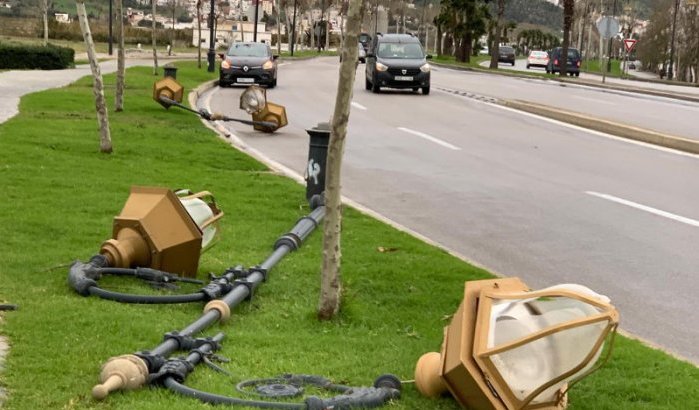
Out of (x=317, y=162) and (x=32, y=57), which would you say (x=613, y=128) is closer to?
(x=317, y=162)

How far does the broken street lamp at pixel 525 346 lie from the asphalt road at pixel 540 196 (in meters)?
2.05

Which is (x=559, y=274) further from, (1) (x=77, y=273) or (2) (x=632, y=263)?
(1) (x=77, y=273)

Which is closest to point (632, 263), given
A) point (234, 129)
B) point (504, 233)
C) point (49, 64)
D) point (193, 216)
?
point (504, 233)

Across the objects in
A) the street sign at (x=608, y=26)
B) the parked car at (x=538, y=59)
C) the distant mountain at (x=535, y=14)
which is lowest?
the parked car at (x=538, y=59)

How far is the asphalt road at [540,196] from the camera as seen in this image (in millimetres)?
8039

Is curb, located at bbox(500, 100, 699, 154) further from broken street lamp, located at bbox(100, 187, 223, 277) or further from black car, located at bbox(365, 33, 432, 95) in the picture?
broken street lamp, located at bbox(100, 187, 223, 277)

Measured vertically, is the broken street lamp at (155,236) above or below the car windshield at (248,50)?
below

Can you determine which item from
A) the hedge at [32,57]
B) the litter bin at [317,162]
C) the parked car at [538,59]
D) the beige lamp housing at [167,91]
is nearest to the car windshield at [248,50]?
the hedge at [32,57]

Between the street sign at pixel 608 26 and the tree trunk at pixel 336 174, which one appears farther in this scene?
the street sign at pixel 608 26

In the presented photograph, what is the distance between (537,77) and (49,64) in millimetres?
22026

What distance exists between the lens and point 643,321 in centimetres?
689

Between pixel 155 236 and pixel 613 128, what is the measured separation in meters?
15.2

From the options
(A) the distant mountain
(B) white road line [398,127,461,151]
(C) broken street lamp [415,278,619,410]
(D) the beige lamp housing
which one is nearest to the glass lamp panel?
(C) broken street lamp [415,278,619,410]

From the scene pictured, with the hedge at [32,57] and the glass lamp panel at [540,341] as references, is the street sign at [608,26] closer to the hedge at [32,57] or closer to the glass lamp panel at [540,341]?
the hedge at [32,57]
